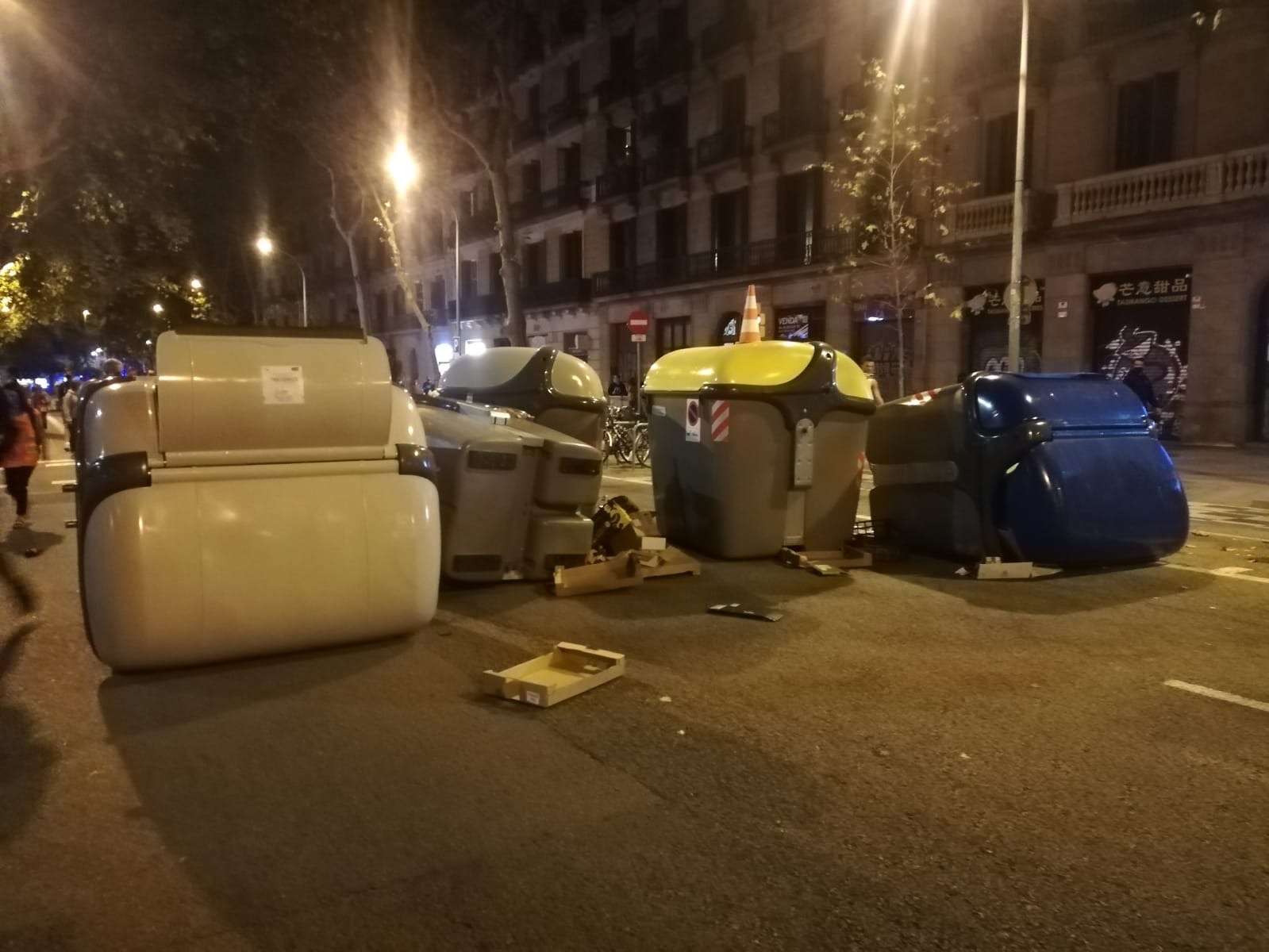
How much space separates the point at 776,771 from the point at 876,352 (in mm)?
24771

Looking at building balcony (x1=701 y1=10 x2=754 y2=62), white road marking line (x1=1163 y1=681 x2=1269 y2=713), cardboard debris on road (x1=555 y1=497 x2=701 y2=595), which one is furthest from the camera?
building balcony (x1=701 y1=10 x2=754 y2=62)

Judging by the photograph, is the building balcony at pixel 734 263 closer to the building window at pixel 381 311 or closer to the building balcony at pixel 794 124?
the building balcony at pixel 794 124

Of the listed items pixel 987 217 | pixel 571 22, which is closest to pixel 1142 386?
pixel 987 217

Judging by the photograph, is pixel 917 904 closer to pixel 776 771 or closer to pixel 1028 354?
pixel 776 771

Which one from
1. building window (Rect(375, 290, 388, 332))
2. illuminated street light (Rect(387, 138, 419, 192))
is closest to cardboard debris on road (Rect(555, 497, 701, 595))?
illuminated street light (Rect(387, 138, 419, 192))

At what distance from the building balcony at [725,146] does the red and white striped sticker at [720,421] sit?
79.8 ft

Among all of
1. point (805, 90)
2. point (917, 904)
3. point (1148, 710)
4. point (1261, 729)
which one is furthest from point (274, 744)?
point (805, 90)

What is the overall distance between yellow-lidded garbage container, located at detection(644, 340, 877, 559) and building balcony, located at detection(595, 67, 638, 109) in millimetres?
30031

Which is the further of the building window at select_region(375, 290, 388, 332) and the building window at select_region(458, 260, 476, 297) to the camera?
the building window at select_region(375, 290, 388, 332)

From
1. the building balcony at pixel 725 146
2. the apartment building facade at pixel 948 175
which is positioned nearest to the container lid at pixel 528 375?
the apartment building facade at pixel 948 175

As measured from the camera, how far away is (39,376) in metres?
70.9

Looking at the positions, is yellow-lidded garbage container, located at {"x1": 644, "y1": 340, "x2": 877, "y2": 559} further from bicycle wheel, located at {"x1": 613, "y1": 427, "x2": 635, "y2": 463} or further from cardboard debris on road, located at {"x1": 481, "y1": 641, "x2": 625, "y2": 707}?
bicycle wheel, located at {"x1": 613, "y1": 427, "x2": 635, "y2": 463}

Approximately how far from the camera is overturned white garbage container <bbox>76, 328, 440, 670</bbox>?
5016 mm

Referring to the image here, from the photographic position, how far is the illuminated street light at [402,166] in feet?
84.6
